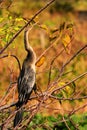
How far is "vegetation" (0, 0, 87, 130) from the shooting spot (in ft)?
9.98

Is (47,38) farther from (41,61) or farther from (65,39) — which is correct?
(65,39)

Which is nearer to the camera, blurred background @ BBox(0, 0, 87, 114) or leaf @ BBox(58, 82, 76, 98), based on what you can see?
leaf @ BBox(58, 82, 76, 98)

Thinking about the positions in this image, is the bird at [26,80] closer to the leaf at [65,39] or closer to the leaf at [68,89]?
the leaf at [68,89]

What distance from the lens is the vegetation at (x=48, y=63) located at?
304 centimetres

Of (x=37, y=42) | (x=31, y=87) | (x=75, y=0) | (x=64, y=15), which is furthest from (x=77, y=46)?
(x=31, y=87)

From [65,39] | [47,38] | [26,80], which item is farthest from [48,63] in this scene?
[47,38]

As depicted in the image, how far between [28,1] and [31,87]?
1896 cm

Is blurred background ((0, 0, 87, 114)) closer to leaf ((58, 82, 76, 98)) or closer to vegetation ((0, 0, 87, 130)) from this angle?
vegetation ((0, 0, 87, 130))

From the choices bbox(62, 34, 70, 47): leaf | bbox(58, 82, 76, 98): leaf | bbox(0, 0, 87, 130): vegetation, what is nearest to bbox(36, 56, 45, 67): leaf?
bbox(0, 0, 87, 130): vegetation

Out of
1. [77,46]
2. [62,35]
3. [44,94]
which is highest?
[62,35]

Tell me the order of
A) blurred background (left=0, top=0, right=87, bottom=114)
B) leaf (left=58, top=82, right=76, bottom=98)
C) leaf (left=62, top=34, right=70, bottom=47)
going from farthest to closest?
blurred background (left=0, top=0, right=87, bottom=114) < leaf (left=58, top=82, right=76, bottom=98) < leaf (left=62, top=34, right=70, bottom=47)

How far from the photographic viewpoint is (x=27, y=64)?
3.29 m

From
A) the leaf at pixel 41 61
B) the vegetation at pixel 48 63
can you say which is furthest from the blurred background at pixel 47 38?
the leaf at pixel 41 61

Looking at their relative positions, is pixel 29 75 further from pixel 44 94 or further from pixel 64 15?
pixel 64 15
